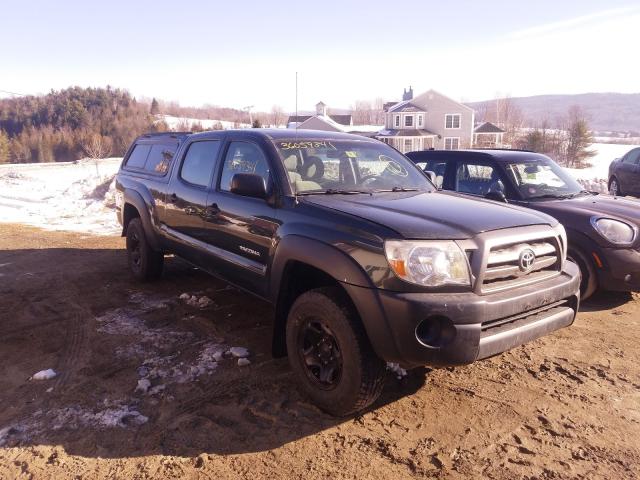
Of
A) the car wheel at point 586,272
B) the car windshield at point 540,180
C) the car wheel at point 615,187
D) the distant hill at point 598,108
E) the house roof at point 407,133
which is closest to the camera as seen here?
the car wheel at point 586,272

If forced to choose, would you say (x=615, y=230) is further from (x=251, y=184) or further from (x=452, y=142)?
(x=452, y=142)

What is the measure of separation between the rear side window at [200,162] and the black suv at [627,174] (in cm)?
1286

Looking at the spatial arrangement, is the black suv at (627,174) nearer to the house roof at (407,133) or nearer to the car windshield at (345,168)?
the car windshield at (345,168)

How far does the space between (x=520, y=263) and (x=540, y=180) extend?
3.55 metres

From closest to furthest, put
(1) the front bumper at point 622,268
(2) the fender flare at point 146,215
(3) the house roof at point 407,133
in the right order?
(1) the front bumper at point 622,268 → (2) the fender flare at point 146,215 → (3) the house roof at point 407,133

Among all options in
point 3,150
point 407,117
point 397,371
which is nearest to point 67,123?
point 3,150

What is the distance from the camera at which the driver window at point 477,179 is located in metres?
6.20

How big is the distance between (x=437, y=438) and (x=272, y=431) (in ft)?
3.33

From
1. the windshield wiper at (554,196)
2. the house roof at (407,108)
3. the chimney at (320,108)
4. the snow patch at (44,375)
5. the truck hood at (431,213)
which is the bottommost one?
the snow patch at (44,375)

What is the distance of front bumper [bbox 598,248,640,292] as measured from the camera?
16.7ft

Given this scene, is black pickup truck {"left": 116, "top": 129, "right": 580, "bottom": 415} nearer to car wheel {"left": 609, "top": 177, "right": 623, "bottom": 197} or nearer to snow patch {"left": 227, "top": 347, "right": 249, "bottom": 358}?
snow patch {"left": 227, "top": 347, "right": 249, "bottom": 358}

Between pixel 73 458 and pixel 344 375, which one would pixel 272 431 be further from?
pixel 73 458

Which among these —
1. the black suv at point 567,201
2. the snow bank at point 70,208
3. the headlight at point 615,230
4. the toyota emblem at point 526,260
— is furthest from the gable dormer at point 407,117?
the toyota emblem at point 526,260

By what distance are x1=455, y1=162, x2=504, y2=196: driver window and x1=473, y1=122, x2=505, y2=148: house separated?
171 feet
